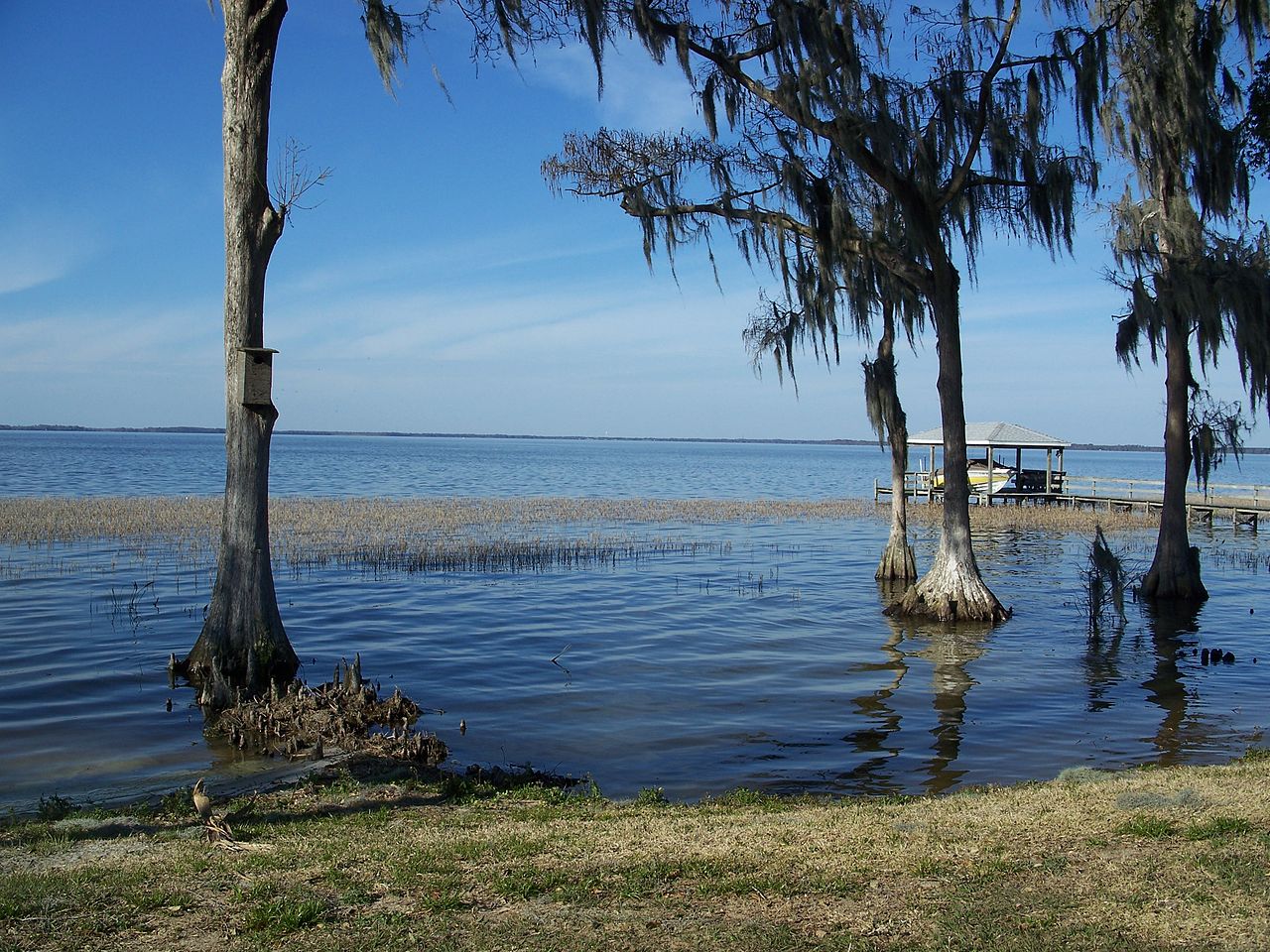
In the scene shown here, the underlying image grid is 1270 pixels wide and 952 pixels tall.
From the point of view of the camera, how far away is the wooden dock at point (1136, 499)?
122 ft

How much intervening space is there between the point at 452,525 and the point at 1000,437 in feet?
83.1

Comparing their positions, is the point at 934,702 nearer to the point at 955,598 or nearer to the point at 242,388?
the point at 955,598

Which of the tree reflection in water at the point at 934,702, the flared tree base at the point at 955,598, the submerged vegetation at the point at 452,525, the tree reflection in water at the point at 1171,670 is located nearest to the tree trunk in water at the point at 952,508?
the flared tree base at the point at 955,598

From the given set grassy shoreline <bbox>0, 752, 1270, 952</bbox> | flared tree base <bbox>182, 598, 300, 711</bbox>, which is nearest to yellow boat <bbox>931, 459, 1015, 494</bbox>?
flared tree base <bbox>182, 598, 300, 711</bbox>

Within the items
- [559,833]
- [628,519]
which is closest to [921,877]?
[559,833]

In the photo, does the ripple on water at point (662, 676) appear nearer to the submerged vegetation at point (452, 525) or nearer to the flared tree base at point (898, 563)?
the flared tree base at point (898, 563)

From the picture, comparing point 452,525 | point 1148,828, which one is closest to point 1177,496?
point 1148,828

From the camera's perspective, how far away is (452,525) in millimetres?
31375

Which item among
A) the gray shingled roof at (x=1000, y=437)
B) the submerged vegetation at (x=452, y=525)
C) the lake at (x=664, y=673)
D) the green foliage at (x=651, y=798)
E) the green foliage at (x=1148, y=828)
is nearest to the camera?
the green foliage at (x=1148, y=828)

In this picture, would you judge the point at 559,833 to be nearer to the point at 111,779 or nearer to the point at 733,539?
the point at 111,779

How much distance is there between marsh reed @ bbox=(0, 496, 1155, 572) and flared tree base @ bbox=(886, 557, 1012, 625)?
9179 mm

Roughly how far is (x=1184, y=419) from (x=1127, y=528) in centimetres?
1756

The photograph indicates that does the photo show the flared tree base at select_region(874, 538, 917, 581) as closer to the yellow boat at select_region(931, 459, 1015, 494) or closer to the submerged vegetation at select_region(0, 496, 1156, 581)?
the submerged vegetation at select_region(0, 496, 1156, 581)

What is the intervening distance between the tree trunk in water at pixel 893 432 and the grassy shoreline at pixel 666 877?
14484 mm
